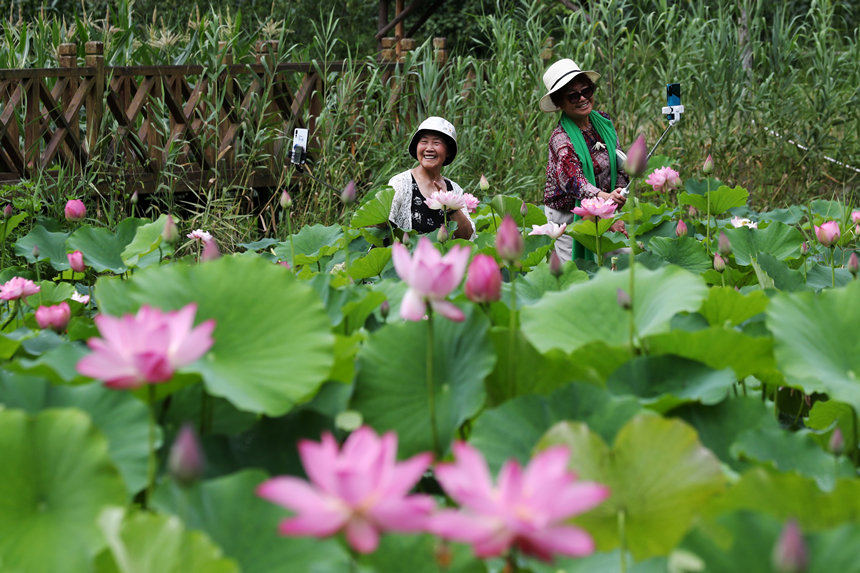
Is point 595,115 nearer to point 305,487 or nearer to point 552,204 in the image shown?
point 552,204

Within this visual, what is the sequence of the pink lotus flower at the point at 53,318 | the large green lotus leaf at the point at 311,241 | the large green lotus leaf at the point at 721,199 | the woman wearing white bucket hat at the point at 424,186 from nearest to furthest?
1. the pink lotus flower at the point at 53,318
2. the large green lotus leaf at the point at 311,241
3. the large green lotus leaf at the point at 721,199
4. the woman wearing white bucket hat at the point at 424,186

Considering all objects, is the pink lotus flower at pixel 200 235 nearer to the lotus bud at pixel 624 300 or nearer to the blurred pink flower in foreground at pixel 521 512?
the lotus bud at pixel 624 300

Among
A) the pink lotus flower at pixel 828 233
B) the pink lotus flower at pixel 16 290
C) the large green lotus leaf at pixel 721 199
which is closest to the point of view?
the pink lotus flower at pixel 16 290

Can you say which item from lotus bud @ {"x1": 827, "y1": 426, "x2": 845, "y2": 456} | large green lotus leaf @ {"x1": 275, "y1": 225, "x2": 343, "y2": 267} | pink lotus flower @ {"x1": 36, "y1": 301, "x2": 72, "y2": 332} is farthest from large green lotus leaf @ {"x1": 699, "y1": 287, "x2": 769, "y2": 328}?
large green lotus leaf @ {"x1": 275, "y1": 225, "x2": 343, "y2": 267}

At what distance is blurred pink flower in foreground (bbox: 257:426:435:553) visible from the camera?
1.87 ft

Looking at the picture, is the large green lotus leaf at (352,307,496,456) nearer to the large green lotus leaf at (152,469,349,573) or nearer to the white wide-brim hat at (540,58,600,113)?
the large green lotus leaf at (152,469,349,573)

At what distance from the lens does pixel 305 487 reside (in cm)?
58

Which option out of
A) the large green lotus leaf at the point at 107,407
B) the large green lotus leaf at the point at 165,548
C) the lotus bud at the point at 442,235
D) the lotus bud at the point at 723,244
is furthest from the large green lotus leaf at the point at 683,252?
the large green lotus leaf at the point at 165,548

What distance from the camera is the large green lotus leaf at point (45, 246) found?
271 centimetres

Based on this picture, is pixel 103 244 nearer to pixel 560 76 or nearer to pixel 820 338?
pixel 560 76

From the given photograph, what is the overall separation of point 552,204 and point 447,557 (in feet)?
9.41

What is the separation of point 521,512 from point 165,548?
11.5 inches

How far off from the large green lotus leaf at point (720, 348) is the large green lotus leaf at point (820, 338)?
32 millimetres

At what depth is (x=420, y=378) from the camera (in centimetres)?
105
